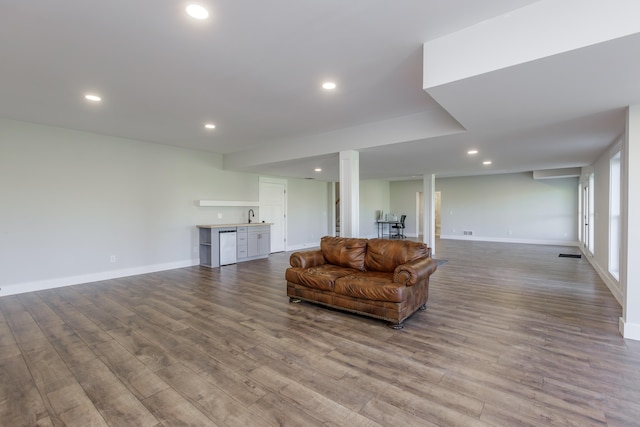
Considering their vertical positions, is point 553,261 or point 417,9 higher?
point 417,9

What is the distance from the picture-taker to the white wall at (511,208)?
960 centimetres

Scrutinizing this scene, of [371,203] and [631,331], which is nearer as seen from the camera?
[631,331]

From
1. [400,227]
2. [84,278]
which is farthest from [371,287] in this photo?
[400,227]

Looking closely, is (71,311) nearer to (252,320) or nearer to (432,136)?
(252,320)

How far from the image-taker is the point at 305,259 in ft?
13.9

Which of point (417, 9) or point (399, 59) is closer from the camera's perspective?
point (417, 9)

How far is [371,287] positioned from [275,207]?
569 cm

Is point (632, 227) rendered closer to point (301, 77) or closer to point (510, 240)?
point (301, 77)

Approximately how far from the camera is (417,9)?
2021mm

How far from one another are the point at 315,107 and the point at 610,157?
4.56m

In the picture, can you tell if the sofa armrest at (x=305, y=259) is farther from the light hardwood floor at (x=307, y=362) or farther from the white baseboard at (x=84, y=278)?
the white baseboard at (x=84, y=278)

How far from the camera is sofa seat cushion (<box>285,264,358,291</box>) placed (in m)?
3.68

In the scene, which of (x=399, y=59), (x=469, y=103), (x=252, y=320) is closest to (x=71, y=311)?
(x=252, y=320)

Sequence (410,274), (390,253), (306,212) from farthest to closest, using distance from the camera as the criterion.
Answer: (306,212), (390,253), (410,274)
